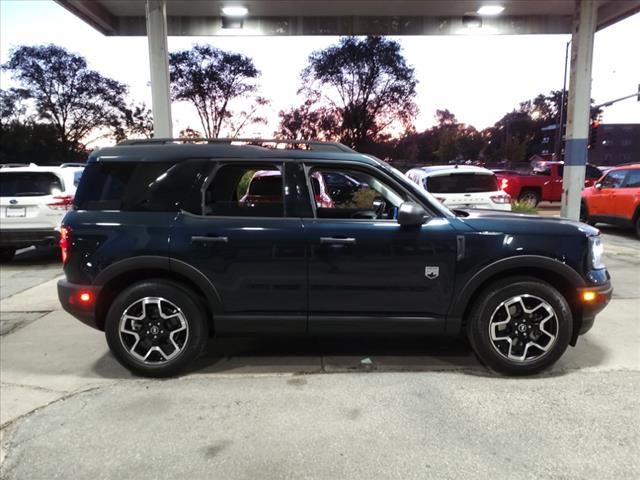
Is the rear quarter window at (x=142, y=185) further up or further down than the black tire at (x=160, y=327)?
further up

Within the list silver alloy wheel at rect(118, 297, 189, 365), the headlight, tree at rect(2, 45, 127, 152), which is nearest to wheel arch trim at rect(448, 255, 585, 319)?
the headlight

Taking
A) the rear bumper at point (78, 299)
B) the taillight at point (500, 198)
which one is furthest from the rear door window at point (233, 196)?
the taillight at point (500, 198)

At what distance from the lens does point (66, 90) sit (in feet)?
158

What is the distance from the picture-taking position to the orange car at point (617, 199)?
1166 centimetres

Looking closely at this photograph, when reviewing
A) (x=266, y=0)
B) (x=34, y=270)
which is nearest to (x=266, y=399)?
(x=34, y=270)

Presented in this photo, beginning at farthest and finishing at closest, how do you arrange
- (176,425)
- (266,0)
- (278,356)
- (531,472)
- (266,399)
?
(266,0), (278,356), (266,399), (176,425), (531,472)

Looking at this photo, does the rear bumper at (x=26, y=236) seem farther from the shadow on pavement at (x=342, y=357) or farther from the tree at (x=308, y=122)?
the tree at (x=308, y=122)

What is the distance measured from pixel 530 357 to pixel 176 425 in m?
2.73

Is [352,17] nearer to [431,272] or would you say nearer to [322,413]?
[431,272]

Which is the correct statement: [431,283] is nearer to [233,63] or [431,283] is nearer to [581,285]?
[581,285]

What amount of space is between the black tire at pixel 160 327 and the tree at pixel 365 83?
126 feet

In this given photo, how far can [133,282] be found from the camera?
4.09 m

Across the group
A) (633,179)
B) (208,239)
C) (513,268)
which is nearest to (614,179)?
(633,179)

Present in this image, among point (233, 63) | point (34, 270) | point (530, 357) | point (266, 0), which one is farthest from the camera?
point (233, 63)
